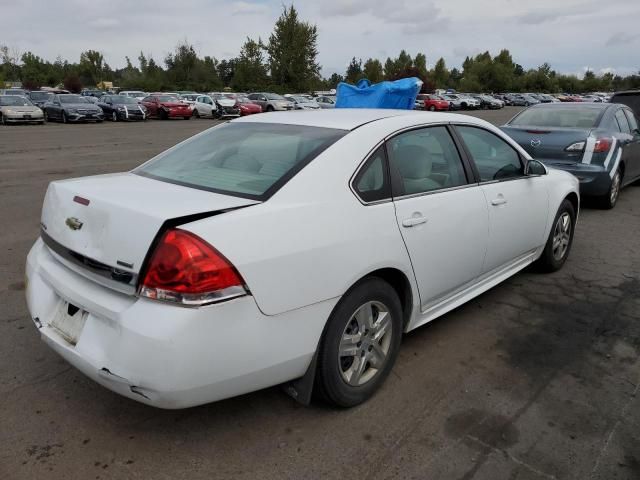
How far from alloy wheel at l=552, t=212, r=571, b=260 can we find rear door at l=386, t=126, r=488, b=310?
62.9 inches

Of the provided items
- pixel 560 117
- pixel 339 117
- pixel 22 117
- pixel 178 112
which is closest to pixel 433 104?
pixel 178 112

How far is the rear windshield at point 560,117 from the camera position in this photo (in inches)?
303

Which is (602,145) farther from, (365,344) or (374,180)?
(365,344)

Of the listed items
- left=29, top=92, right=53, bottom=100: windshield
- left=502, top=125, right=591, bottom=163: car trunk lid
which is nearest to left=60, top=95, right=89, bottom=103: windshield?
left=29, top=92, right=53, bottom=100: windshield

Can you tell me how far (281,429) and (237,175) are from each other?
1339mm

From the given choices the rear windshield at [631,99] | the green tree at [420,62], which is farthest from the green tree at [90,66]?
the rear windshield at [631,99]

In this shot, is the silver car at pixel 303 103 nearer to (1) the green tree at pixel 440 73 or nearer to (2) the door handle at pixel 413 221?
(2) the door handle at pixel 413 221

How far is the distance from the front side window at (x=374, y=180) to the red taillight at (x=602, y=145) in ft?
18.0

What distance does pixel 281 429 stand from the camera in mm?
2600

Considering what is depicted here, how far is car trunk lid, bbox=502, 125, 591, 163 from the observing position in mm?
7227

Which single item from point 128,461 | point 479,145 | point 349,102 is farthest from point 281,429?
point 349,102

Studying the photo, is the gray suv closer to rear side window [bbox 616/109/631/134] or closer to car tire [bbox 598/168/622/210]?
rear side window [bbox 616/109/631/134]

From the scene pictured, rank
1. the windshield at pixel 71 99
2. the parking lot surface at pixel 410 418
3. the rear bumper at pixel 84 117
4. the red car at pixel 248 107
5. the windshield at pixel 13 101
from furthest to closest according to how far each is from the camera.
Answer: the red car at pixel 248 107 → the windshield at pixel 71 99 → the rear bumper at pixel 84 117 → the windshield at pixel 13 101 → the parking lot surface at pixel 410 418

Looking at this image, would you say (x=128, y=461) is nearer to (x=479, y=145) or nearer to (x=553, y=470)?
(x=553, y=470)
